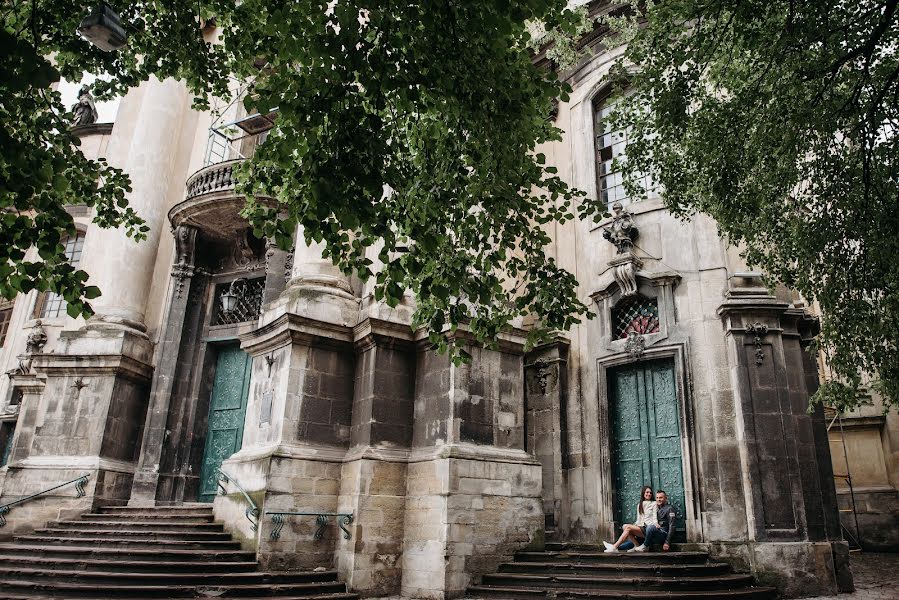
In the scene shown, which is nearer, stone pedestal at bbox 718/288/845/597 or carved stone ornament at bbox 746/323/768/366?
stone pedestal at bbox 718/288/845/597

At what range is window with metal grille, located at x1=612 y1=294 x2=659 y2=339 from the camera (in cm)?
1290

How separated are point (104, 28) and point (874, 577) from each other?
14060mm

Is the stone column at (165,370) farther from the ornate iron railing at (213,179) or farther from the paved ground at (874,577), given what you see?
the paved ground at (874,577)

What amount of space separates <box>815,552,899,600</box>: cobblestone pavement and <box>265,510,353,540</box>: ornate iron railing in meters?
6.79

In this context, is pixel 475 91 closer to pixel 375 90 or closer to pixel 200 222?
pixel 375 90

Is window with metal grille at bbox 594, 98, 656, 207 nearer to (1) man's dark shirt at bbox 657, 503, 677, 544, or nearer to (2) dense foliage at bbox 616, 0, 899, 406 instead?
(2) dense foliage at bbox 616, 0, 899, 406

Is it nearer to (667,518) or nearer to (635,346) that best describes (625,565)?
(667,518)

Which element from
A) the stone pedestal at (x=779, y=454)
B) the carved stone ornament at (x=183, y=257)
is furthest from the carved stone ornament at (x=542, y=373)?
the carved stone ornament at (x=183, y=257)

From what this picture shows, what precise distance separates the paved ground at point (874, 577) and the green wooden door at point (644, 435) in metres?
2.80

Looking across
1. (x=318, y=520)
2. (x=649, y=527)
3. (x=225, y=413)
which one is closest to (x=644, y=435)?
(x=649, y=527)

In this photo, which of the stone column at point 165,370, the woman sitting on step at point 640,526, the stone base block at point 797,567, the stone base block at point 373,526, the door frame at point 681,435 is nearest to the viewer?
the stone base block at point 797,567

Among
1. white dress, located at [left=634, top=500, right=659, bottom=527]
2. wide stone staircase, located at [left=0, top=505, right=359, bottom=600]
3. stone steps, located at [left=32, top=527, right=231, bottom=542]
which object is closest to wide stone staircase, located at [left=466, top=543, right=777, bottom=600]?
white dress, located at [left=634, top=500, right=659, bottom=527]

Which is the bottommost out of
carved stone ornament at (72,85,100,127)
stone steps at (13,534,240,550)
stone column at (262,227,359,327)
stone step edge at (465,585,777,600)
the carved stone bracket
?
stone step edge at (465,585,777,600)

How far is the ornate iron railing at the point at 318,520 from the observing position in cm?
998
